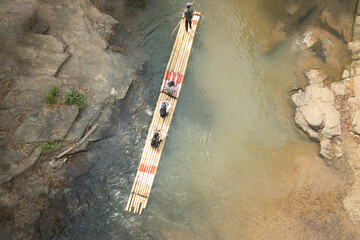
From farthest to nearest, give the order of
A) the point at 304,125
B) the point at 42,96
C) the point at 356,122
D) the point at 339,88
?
the point at 339,88
the point at 304,125
the point at 356,122
the point at 42,96

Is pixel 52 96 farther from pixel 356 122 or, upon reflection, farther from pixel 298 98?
pixel 356 122

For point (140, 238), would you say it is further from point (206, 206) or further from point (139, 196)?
point (206, 206)

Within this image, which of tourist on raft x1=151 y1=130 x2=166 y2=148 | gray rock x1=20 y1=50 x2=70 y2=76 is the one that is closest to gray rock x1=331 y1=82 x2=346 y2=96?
tourist on raft x1=151 y1=130 x2=166 y2=148

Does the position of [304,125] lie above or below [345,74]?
below

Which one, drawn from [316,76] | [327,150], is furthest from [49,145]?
[316,76]

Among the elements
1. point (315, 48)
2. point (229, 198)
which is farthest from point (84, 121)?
point (315, 48)

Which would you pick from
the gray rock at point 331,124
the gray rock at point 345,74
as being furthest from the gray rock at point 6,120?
the gray rock at point 345,74

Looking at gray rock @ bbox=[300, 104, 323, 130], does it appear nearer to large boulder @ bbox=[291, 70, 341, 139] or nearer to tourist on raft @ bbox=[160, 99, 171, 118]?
large boulder @ bbox=[291, 70, 341, 139]

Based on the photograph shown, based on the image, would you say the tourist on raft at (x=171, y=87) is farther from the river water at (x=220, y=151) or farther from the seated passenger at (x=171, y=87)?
the river water at (x=220, y=151)
